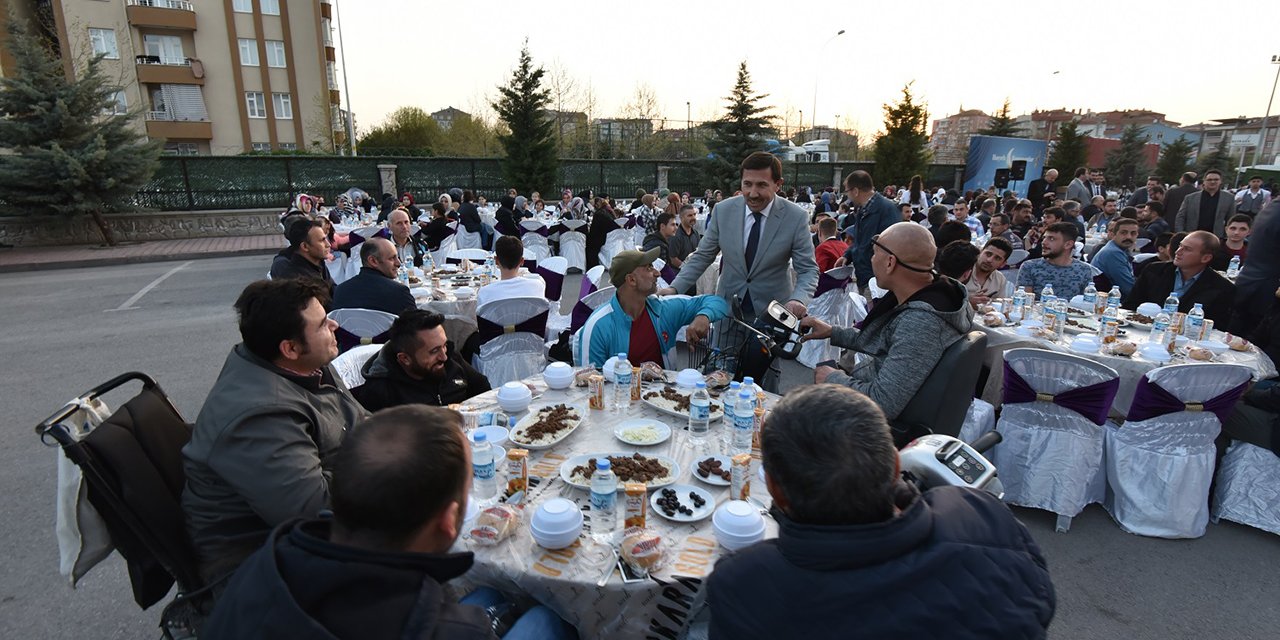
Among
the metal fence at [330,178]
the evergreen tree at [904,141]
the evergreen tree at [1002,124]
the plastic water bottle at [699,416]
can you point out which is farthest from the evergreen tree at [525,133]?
the evergreen tree at [1002,124]

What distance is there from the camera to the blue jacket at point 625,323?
3715mm

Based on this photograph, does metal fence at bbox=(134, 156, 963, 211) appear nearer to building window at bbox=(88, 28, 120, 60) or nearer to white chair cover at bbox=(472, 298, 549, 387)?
white chair cover at bbox=(472, 298, 549, 387)

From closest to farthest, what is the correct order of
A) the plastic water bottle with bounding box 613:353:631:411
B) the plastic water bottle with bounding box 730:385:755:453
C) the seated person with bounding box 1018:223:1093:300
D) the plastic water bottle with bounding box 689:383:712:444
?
1. the plastic water bottle with bounding box 730:385:755:453
2. the plastic water bottle with bounding box 689:383:712:444
3. the plastic water bottle with bounding box 613:353:631:411
4. the seated person with bounding box 1018:223:1093:300

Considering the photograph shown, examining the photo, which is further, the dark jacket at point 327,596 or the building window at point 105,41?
the building window at point 105,41

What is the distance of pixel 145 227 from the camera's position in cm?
1533

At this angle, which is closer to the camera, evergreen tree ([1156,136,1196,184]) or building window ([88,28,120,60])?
building window ([88,28,120,60])

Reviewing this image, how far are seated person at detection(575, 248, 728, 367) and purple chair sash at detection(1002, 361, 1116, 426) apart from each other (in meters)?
1.88

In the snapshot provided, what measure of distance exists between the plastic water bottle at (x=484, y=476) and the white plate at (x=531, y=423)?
0.98 ft

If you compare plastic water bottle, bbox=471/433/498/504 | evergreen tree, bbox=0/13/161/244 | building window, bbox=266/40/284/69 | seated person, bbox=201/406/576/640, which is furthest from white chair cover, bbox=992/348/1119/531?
building window, bbox=266/40/284/69

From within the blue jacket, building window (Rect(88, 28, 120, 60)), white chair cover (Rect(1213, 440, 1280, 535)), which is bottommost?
white chair cover (Rect(1213, 440, 1280, 535))

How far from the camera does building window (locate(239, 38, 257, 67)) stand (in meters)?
31.7

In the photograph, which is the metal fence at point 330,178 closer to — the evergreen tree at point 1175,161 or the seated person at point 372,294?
the seated person at point 372,294

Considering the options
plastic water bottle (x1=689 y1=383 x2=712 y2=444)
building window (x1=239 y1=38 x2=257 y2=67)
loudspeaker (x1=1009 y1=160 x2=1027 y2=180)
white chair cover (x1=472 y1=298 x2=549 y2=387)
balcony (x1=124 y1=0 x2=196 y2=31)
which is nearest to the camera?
plastic water bottle (x1=689 y1=383 x2=712 y2=444)

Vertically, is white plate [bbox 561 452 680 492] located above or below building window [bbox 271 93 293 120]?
below
